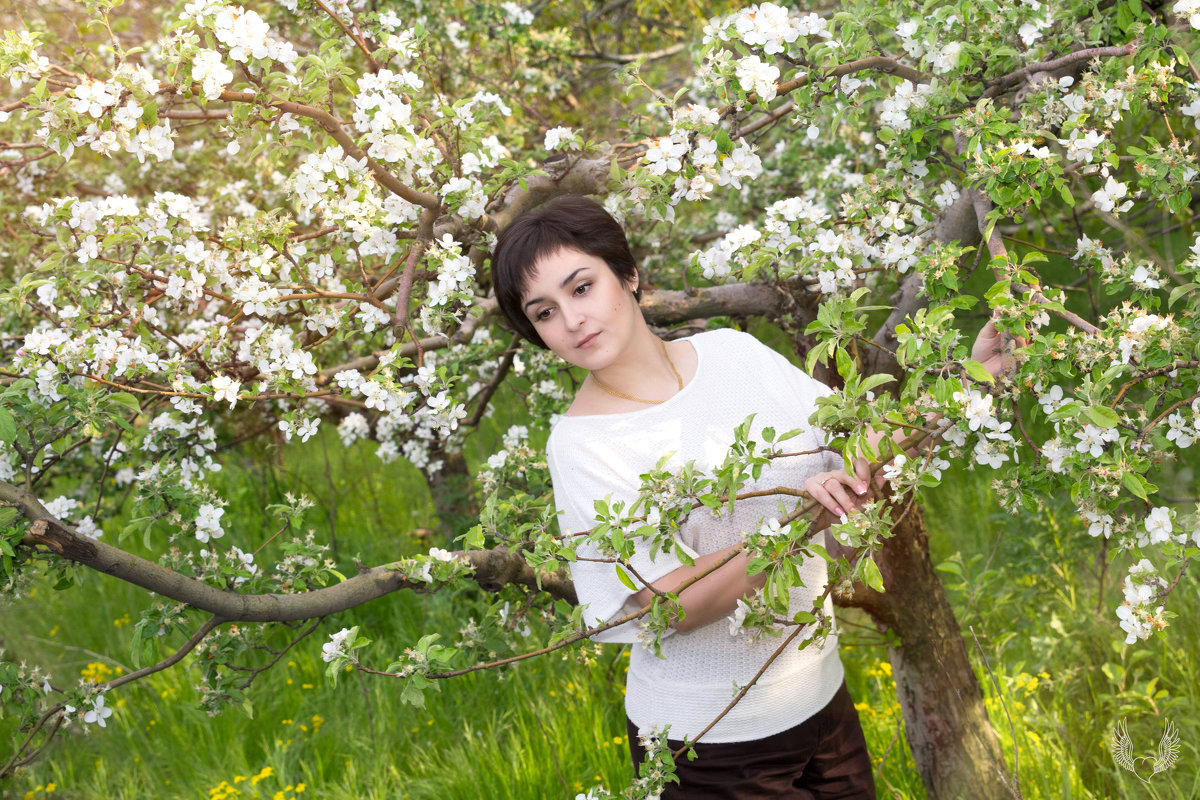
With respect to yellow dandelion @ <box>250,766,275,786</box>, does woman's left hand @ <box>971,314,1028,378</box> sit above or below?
above

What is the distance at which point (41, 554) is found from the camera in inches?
79.0

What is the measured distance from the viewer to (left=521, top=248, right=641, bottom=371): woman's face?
2.05 metres

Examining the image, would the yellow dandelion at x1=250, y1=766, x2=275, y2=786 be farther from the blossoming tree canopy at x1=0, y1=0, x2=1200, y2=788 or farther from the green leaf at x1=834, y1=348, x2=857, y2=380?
the green leaf at x1=834, y1=348, x2=857, y2=380

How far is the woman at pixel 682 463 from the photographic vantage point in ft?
6.68

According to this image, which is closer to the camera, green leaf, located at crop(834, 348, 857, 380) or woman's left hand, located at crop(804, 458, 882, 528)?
green leaf, located at crop(834, 348, 857, 380)

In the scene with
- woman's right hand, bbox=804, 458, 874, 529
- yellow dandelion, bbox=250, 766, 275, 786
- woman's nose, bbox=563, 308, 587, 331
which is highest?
woman's nose, bbox=563, 308, 587, 331

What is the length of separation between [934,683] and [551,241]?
1.73m

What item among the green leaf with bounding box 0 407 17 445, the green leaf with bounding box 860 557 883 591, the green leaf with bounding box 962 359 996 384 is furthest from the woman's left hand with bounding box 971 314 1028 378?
the green leaf with bounding box 0 407 17 445

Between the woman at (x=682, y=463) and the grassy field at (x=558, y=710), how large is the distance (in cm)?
57

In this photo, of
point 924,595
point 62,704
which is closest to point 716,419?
point 924,595

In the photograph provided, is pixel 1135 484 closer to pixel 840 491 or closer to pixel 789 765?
pixel 840 491

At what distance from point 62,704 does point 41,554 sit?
0.39m

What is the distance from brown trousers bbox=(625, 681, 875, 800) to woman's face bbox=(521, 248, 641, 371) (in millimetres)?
873
